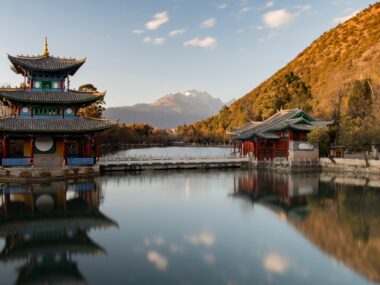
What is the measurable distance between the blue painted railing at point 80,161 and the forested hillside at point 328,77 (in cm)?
3380

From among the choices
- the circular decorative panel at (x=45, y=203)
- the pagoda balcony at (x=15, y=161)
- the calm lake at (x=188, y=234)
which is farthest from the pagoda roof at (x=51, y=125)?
the circular decorative panel at (x=45, y=203)

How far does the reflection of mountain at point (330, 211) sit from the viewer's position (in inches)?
569

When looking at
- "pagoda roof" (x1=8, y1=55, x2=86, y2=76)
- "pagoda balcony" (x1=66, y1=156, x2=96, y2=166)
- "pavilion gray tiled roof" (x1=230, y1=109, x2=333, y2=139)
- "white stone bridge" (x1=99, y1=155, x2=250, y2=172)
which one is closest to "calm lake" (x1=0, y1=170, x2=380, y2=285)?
"pagoda balcony" (x1=66, y1=156, x2=96, y2=166)

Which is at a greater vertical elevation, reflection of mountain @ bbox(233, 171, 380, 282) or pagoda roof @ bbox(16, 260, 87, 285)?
reflection of mountain @ bbox(233, 171, 380, 282)

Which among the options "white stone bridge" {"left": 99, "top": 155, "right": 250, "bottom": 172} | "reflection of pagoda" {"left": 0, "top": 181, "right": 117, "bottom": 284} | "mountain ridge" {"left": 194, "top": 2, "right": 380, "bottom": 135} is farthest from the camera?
"mountain ridge" {"left": 194, "top": 2, "right": 380, "bottom": 135}

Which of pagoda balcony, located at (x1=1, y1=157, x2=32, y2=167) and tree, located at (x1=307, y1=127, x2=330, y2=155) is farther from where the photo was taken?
tree, located at (x1=307, y1=127, x2=330, y2=155)

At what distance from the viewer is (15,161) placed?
3353cm

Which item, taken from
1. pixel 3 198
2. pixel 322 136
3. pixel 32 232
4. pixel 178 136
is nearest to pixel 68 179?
pixel 3 198

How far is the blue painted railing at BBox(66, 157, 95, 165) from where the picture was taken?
35.0m

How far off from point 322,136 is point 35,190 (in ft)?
102

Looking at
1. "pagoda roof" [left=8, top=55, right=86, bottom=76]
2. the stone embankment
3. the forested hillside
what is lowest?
the stone embankment

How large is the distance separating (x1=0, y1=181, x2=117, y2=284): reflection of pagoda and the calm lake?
0.16 ft

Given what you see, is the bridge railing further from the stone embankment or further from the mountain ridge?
the mountain ridge

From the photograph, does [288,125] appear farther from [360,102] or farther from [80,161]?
[80,161]
